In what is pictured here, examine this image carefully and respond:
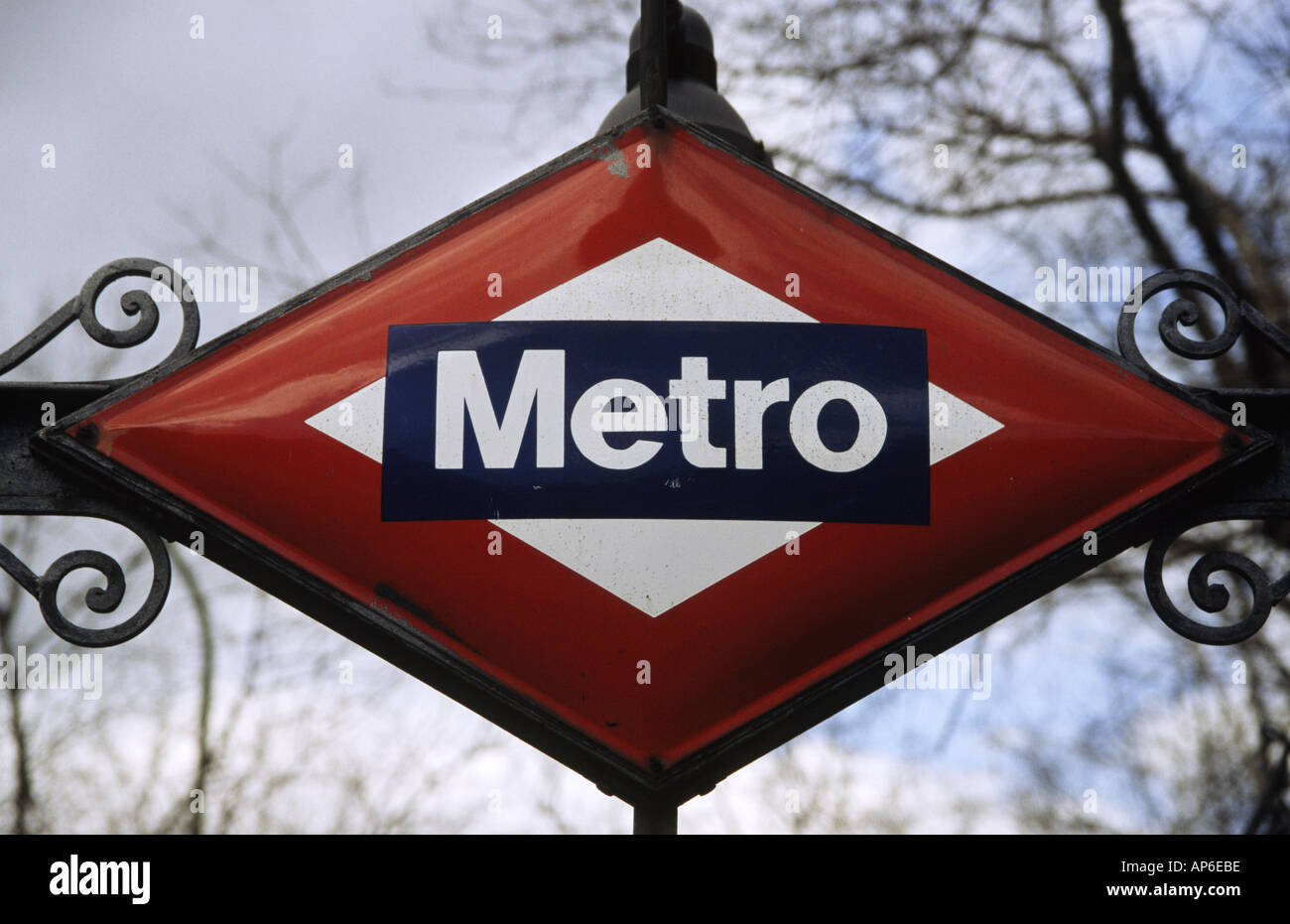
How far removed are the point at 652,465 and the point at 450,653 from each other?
47 cm

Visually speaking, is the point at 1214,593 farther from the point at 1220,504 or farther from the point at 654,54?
the point at 654,54

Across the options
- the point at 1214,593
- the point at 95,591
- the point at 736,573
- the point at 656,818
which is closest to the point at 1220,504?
the point at 1214,593

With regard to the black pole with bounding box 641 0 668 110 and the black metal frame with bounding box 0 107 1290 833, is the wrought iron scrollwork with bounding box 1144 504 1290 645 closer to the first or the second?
the black metal frame with bounding box 0 107 1290 833

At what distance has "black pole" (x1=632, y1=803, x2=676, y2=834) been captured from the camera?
2.24m

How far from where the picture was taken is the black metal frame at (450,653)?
2.25 m

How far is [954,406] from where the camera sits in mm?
2463

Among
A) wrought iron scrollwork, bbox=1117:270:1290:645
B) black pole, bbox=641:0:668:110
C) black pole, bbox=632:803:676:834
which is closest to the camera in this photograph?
black pole, bbox=632:803:676:834

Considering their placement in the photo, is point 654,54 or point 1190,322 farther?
point 654,54

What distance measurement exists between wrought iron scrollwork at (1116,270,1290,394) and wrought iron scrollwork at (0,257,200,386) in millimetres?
1771

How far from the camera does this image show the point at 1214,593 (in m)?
2.32

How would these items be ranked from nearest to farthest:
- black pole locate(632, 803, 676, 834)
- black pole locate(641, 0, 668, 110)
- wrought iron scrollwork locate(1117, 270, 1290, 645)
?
black pole locate(632, 803, 676, 834)
wrought iron scrollwork locate(1117, 270, 1290, 645)
black pole locate(641, 0, 668, 110)

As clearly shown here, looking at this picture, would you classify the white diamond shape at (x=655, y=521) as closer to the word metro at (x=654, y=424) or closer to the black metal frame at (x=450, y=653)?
the word metro at (x=654, y=424)

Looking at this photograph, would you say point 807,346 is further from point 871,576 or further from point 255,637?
point 255,637

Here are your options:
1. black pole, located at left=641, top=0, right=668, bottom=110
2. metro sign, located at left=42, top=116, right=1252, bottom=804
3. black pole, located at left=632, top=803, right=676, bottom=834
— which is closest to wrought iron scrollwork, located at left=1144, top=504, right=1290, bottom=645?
metro sign, located at left=42, top=116, right=1252, bottom=804
